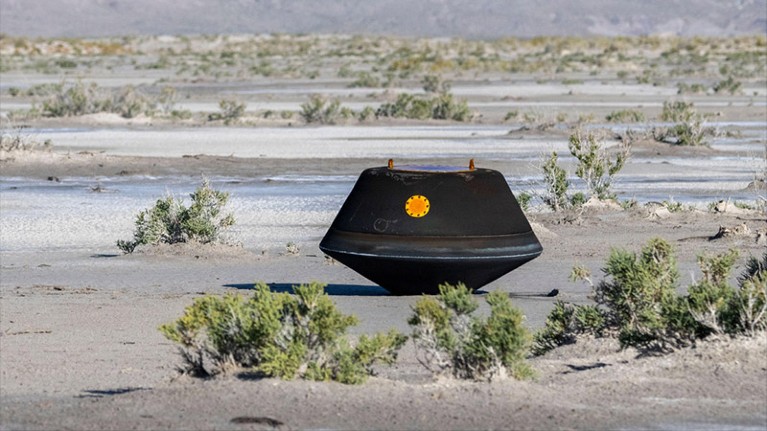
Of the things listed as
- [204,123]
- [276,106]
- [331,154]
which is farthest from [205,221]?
[276,106]

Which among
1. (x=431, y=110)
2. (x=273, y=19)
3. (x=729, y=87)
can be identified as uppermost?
(x=273, y=19)

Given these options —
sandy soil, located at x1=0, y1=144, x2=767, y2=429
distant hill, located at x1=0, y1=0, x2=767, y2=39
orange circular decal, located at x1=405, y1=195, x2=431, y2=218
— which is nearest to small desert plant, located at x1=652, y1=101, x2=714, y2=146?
sandy soil, located at x1=0, y1=144, x2=767, y2=429

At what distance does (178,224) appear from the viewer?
16.8m

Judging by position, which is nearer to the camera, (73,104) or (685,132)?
(685,132)

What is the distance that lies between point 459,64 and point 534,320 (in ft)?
224

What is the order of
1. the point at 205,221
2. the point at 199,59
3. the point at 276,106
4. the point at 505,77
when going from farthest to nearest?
the point at 199,59 < the point at 505,77 < the point at 276,106 < the point at 205,221

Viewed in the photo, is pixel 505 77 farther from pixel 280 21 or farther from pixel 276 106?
pixel 280 21

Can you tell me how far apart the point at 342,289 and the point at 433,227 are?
2.08m

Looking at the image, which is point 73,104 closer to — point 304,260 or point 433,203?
point 304,260

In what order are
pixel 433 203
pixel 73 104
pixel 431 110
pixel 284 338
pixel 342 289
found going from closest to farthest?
pixel 284 338 → pixel 433 203 → pixel 342 289 → pixel 431 110 → pixel 73 104

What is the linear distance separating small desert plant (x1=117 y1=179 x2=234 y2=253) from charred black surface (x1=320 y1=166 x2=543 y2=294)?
14.9 feet

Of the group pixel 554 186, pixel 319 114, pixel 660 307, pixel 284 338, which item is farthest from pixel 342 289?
pixel 319 114

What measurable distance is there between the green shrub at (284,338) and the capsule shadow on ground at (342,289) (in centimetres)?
471

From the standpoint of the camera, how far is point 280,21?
189125 millimetres
